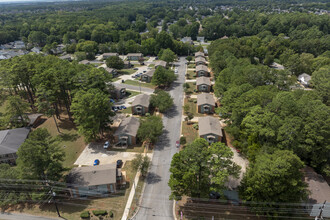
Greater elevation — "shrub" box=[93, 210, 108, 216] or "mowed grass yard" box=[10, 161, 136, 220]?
"shrub" box=[93, 210, 108, 216]

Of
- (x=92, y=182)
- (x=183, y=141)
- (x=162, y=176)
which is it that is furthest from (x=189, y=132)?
(x=92, y=182)

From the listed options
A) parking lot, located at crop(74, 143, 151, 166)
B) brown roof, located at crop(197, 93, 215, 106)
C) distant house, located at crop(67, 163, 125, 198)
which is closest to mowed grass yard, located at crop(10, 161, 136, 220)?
distant house, located at crop(67, 163, 125, 198)

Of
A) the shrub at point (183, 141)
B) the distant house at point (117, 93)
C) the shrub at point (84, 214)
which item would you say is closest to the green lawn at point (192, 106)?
the shrub at point (183, 141)

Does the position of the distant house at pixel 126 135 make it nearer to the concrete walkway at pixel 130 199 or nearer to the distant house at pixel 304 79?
the concrete walkway at pixel 130 199

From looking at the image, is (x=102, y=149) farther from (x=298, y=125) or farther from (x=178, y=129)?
(x=298, y=125)

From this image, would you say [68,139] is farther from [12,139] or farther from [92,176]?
[92,176]

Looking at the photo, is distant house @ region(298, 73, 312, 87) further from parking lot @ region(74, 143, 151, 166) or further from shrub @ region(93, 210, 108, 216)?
shrub @ region(93, 210, 108, 216)
